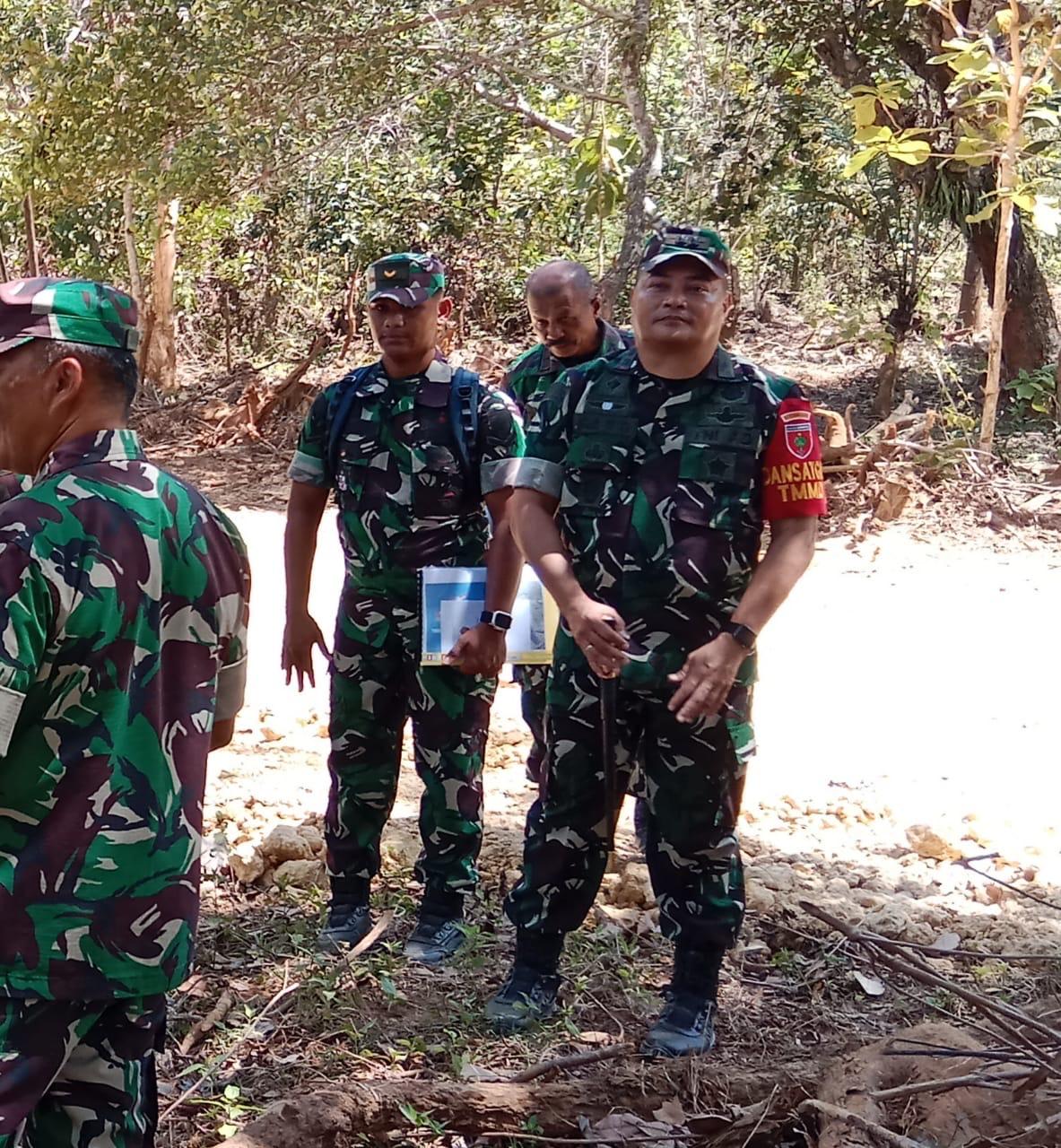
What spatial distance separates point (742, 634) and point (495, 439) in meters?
1.06

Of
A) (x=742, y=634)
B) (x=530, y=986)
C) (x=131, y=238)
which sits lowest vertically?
(x=530, y=986)

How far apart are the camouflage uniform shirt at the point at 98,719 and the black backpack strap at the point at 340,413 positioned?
1.69m

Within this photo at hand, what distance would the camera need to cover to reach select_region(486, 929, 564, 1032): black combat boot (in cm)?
324

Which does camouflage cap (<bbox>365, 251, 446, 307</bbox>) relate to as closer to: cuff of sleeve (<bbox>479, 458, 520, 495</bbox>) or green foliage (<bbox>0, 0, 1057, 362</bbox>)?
cuff of sleeve (<bbox>479, 458, 520, 495</bbox>)

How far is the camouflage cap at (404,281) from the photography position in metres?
3.56

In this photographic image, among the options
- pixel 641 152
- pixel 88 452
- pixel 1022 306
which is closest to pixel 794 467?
pixel 88 452

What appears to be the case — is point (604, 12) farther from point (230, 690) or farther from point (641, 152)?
point (230, 690)

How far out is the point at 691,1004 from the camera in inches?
125

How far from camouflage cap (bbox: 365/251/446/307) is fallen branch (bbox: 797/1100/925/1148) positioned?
86.3 inches

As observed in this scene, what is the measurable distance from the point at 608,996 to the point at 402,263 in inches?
78.9

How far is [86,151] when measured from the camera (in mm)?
10883

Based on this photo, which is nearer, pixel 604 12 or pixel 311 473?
pixel 311 473

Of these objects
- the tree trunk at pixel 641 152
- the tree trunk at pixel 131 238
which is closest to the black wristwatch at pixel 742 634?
the tree trunk at pixel 641 152

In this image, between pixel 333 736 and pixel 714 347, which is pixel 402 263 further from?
pixel 333 736
